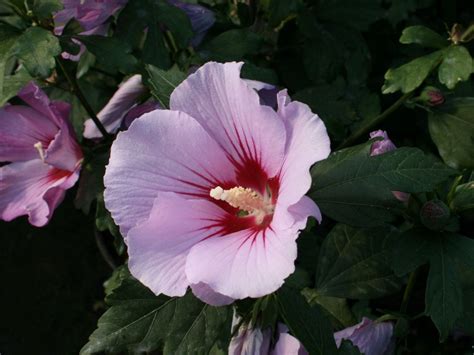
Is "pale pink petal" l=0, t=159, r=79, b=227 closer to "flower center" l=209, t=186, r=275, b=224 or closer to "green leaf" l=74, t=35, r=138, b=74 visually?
"green leaf" l=74, t=35, r=138, b=74

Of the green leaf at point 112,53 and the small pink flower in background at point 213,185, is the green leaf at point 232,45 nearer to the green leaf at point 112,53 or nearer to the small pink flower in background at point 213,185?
the green leaf at point 112,53

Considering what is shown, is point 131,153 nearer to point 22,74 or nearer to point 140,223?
point 140,223

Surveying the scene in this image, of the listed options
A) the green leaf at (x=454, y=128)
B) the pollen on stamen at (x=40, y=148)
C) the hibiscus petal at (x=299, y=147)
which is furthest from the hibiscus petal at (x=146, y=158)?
the green leaf at (x=454, y=128)

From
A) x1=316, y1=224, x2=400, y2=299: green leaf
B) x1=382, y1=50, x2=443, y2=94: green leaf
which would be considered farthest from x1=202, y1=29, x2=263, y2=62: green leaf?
x1=316, y1=224, x2=400, y2=299: green leaf

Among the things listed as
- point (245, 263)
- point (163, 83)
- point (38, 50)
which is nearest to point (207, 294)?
point (245, 263)

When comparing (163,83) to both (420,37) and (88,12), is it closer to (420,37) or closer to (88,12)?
(88,12)
